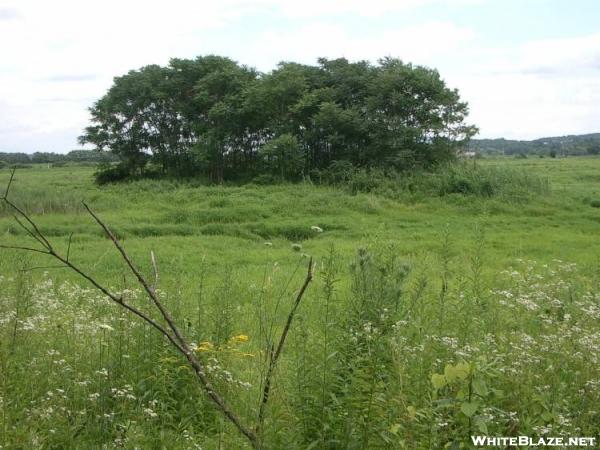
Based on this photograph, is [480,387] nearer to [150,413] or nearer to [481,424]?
[481,424]

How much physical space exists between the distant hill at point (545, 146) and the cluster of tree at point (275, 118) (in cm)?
3497

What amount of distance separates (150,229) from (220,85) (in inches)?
541

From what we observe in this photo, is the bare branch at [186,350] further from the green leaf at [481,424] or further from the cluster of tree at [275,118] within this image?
the cluster of tree at [275,118]

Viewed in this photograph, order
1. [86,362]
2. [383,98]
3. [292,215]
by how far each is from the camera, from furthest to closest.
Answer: [383,98]
[292,215]
[86,362]

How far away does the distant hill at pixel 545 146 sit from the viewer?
74.2 meters

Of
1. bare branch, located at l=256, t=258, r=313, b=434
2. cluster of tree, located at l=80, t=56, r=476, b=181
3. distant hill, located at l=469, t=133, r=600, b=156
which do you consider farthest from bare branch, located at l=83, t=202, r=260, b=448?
Result: distant hill, located at l=469, t=133, r=600, b=156

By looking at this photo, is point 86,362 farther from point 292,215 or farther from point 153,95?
point 153,95

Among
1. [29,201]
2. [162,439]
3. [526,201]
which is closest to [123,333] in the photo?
[162,439]

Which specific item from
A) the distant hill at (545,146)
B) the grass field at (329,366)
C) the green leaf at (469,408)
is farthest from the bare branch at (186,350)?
the distant hill at (545,146)

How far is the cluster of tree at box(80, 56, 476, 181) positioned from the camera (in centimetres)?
2322

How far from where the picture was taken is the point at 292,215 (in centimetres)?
1825

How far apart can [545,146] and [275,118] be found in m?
87.9

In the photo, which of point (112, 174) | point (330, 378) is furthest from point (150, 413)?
point (112, 174)

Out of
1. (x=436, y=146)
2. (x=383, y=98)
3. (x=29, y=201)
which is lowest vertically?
(x=29, y=201)
